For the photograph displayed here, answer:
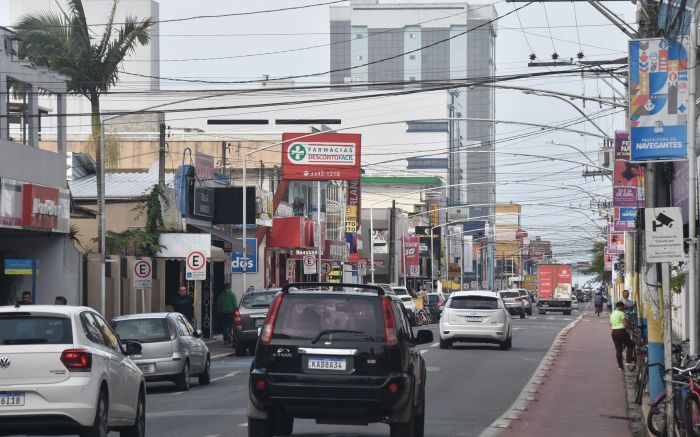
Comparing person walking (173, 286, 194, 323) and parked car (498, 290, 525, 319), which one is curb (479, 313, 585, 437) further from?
parked car (498, 290, 525, 319)

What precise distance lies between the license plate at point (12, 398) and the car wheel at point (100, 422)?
0.71 meters

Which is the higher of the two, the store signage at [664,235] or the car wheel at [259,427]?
the store signage at [664,235]

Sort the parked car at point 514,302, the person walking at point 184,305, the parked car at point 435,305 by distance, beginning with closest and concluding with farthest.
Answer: the person walking at point 184,305, the parked car at point 435,305, the parked car at point 514,302

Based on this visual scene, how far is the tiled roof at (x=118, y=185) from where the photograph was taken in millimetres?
50784

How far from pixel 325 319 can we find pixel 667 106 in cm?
611

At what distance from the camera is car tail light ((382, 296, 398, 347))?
14.7 metres

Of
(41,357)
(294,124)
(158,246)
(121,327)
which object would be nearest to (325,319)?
(41,357)

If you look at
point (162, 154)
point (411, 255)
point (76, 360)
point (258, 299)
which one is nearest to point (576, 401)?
point (76, 360)

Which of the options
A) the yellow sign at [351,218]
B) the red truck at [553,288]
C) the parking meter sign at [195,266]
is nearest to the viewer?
the parking meter sign at [195,266]

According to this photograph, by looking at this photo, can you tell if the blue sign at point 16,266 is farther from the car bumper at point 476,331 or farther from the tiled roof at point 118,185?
the tiled roof at point 118,185

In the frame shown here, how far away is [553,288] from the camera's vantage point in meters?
106

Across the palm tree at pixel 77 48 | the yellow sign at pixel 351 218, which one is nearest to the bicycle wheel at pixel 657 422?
the palm tree at pixel 77 48

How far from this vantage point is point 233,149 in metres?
80.3

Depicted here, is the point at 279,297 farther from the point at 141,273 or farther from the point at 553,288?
the point at 553,288
